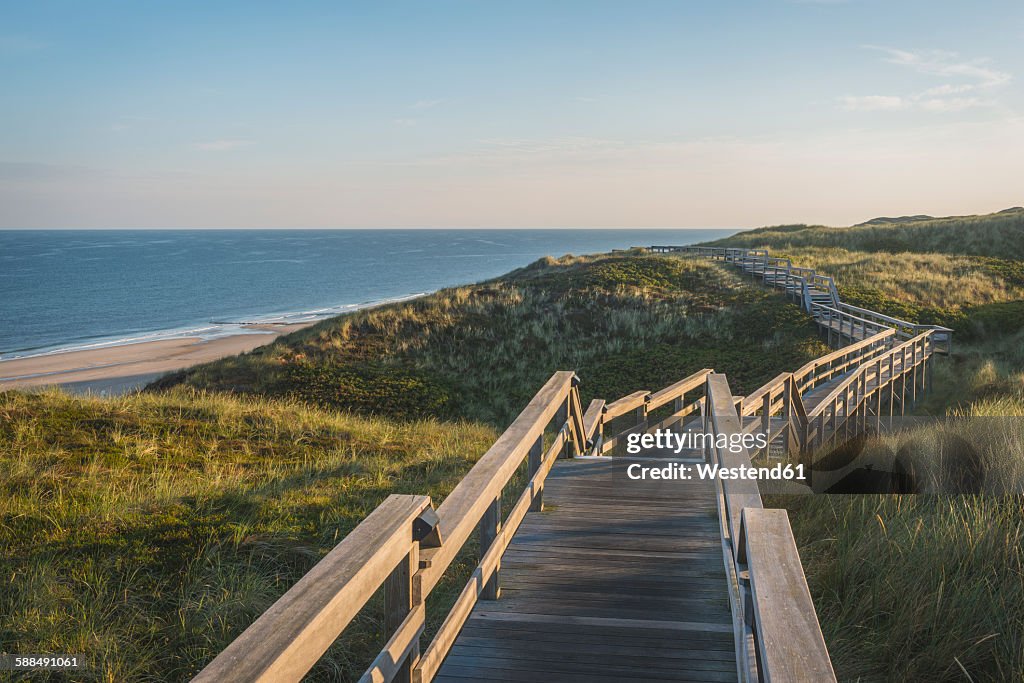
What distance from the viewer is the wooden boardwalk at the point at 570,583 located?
6.41 ft

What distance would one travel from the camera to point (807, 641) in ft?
6.02

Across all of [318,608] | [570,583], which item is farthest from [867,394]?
[318,608]

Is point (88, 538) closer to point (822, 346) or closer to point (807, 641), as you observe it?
point (807, 641)

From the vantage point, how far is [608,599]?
4441mm

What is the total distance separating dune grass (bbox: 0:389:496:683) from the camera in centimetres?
430

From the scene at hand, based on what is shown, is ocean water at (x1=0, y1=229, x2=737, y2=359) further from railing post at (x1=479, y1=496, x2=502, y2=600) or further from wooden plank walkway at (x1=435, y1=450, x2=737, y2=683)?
railing post at (x1=479, y1=496, x2=502, y2=600)

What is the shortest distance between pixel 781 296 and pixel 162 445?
28.1 m

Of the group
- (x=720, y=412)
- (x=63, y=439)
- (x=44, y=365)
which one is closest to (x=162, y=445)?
(x=63, y=439)

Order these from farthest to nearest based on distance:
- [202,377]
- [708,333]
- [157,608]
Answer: [708,333] < [202,377] < [157,608]

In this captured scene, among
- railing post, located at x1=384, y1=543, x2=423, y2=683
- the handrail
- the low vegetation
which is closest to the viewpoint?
railing post, located at x1=384, y1=543, x2=423, y2=683

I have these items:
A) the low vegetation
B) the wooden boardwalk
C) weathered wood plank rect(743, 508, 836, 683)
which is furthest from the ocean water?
weathered wood plank rect(743, 508, 836, 683)

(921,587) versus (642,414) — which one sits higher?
(642,414)

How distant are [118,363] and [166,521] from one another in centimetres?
3546

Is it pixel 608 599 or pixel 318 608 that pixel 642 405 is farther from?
pixel 318 608
